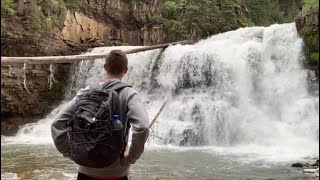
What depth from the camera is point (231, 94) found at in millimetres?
14070

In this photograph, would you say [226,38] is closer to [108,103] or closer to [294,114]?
[294,114]

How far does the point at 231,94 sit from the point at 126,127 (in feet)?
38.8

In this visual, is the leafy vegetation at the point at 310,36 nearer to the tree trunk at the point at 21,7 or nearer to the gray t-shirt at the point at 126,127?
the tree trunk at the point at 21,7

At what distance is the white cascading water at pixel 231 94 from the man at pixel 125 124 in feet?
27.2

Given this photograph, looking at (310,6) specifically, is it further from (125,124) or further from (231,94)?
(125,124)

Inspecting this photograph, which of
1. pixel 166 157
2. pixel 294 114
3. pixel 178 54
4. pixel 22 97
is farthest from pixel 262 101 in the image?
pixel 22 97

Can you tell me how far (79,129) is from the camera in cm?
245

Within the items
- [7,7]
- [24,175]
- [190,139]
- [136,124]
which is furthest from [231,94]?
[136,124]

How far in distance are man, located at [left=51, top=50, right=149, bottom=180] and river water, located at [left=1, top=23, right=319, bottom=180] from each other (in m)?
5.06

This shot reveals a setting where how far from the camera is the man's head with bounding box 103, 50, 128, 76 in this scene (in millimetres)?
2582

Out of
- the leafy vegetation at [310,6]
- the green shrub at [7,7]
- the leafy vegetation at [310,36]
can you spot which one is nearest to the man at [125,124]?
the leafy vegetation at [310,6]

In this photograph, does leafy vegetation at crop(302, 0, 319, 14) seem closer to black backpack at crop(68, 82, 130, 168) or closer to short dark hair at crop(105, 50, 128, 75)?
short dark hair at crop(105, 50, 128, 75)

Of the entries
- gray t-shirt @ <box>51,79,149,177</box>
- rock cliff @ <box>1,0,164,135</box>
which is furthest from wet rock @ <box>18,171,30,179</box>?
gray t-shirt @ <box>51,79,149,177</box>

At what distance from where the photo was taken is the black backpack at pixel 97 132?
2408 mm
